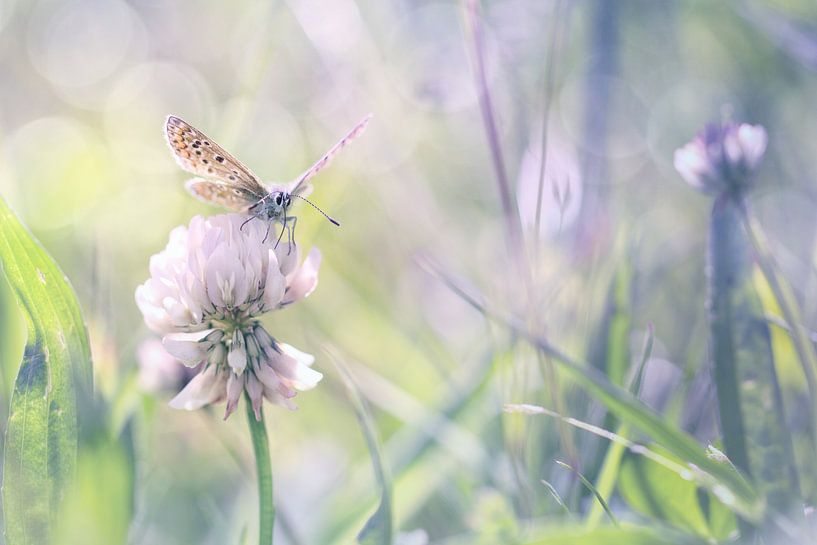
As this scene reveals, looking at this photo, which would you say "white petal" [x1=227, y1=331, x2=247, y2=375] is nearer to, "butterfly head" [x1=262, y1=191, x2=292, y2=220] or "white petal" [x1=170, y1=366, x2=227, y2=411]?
"white petal" [x1=170, y1=366, x2=227, y2=411]

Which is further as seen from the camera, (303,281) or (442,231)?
(442,231)

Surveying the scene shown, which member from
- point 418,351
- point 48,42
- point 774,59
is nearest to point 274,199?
point 418,351

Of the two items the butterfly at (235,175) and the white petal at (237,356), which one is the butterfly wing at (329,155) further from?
the white petal at (237,356)

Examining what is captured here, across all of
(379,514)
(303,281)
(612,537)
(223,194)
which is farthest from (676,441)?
(223,194)

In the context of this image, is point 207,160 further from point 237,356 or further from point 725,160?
point 725,160

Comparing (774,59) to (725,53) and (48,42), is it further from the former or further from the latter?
(48,42)
